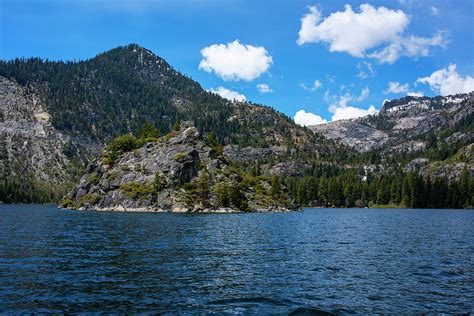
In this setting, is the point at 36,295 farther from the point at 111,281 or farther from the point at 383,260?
the point at 383,260

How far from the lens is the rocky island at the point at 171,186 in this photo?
16750cm

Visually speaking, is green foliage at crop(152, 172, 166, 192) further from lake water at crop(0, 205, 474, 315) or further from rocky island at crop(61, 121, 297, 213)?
lake water at crop(0, 205, 474, 315)

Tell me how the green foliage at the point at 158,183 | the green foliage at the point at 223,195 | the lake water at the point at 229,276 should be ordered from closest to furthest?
the lake water at the point at 229,276, the green foliage at the point at 223,195, the green foliage at the point at 158,183

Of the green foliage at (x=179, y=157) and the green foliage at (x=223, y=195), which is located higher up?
the green foliage at (x=179, y=157)

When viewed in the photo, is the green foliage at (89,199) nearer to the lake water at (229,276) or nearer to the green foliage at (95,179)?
the green foliage at (95,179)

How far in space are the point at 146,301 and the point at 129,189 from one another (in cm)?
15040

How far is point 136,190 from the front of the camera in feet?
558

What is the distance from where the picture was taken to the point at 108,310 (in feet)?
86.5

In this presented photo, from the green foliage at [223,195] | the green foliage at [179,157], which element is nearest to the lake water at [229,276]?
the green foliage at [223,195]

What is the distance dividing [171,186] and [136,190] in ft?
46.8

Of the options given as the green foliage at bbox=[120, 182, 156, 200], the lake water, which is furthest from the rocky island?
the lake water

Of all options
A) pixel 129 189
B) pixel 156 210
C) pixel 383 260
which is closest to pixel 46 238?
pixel 383 260

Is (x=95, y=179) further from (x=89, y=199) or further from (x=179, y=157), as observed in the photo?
(x=179, y=157)

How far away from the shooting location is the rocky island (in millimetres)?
167500
